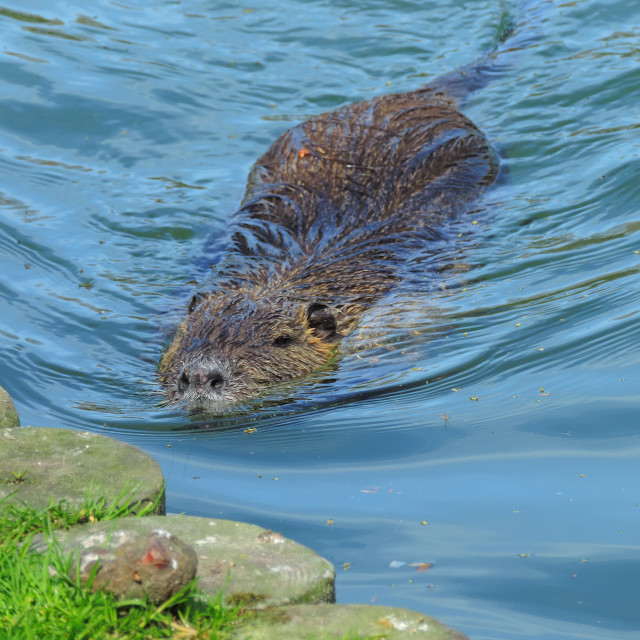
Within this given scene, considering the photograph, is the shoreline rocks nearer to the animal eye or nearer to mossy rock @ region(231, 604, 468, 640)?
mossy rock @ region(231, 604, 468, 640)

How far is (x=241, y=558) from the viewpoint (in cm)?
291

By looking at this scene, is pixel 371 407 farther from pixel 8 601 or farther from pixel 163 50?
pixel 163 50

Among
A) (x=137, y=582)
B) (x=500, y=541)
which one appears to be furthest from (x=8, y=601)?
(x=500, y=541)

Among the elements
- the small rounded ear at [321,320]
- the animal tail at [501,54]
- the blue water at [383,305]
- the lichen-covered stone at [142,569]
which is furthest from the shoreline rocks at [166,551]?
the animal tail at [501,54]

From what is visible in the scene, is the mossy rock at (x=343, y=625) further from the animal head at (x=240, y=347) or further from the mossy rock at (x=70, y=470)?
the animal head at (x=240, y=347)

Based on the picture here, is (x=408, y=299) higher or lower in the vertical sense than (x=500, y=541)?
higher

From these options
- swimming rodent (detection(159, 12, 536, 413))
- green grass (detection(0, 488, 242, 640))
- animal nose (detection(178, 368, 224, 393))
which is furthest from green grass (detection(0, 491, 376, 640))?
swimming rodent (detection(159, 12, 536, 413))

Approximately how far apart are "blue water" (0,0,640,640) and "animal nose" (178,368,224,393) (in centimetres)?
18

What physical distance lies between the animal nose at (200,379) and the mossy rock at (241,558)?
1.63 metres

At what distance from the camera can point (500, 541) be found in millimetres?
3436

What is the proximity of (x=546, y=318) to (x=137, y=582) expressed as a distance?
336 centimetres

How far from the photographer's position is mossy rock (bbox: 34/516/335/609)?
9.09 ft

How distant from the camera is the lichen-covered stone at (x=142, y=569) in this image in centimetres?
259

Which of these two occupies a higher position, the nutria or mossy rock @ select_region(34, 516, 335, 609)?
the nutria
